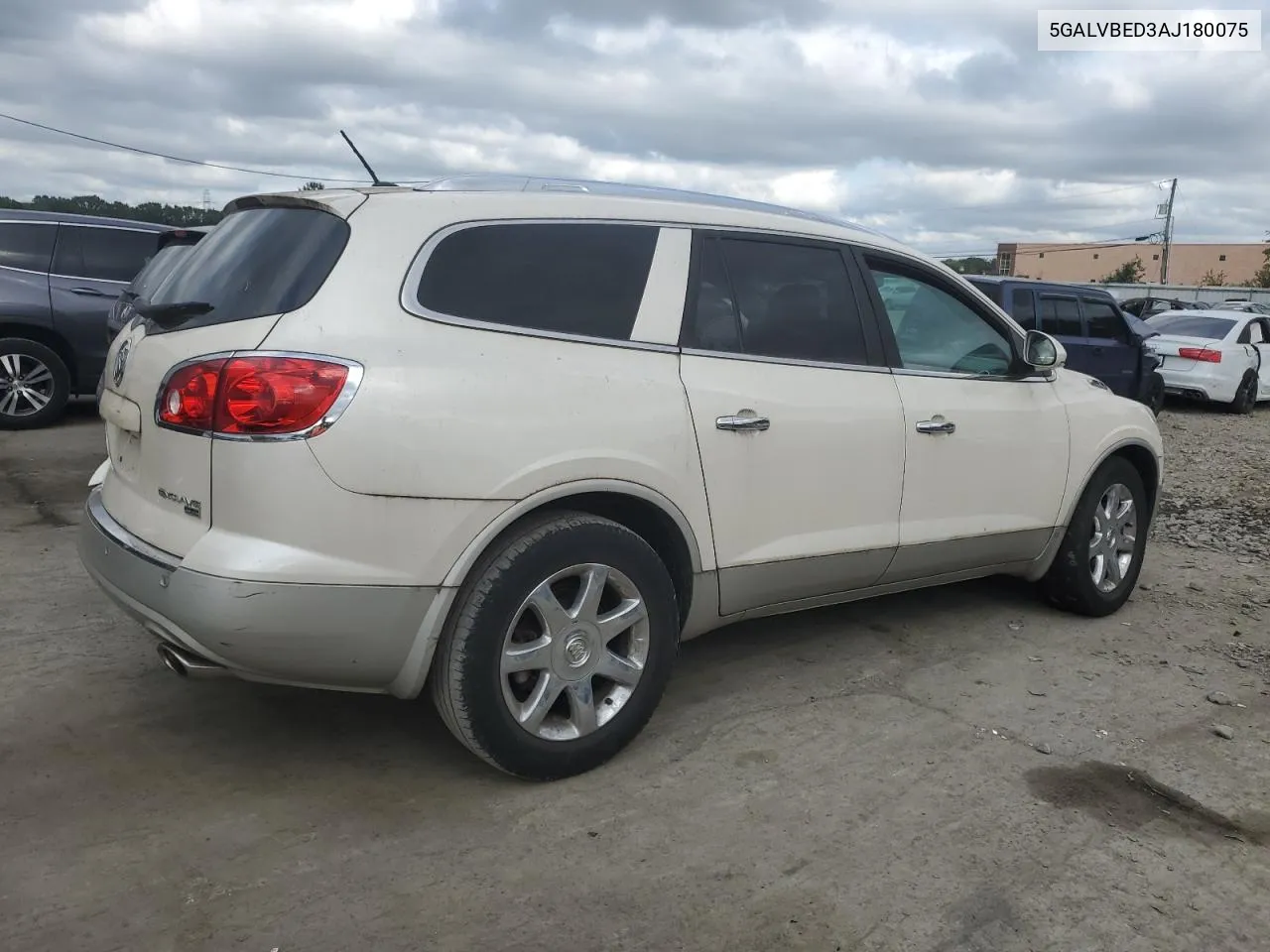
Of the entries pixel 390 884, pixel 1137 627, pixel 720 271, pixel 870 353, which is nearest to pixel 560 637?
pixel 390 884

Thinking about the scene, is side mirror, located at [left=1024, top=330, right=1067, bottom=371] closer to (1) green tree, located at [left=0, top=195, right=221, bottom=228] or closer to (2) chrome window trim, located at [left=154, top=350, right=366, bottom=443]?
(2) chrome window trim, located at [left=154, top=350, right=366, bottom=443]

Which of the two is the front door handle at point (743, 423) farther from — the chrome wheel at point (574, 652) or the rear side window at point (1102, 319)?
the rear side window at point (1102, 319)

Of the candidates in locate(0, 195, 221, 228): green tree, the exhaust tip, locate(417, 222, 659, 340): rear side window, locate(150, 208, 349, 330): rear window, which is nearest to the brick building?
locate(0, 195, 221, 228): green tree

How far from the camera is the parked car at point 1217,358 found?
1509 cm

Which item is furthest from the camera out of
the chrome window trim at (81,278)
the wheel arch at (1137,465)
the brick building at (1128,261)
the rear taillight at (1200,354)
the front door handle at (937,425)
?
the brick building at (1128,261)

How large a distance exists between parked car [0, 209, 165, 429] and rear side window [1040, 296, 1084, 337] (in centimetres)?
879

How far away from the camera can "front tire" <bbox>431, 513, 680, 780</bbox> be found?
3.05 metres

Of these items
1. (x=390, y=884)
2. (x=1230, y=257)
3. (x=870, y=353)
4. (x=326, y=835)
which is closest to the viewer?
(x=390, y=884)

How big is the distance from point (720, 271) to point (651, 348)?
48 centimetres

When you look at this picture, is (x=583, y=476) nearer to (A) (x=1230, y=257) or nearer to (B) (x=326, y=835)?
(B) (x=326, y=835)

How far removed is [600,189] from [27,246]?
7.72 m

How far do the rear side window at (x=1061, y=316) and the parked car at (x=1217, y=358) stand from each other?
416 cm

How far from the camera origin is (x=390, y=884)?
276 cm

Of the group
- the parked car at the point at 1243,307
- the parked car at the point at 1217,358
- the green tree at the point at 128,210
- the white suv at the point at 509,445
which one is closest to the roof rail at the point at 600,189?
the white suv at the point at 509,445
